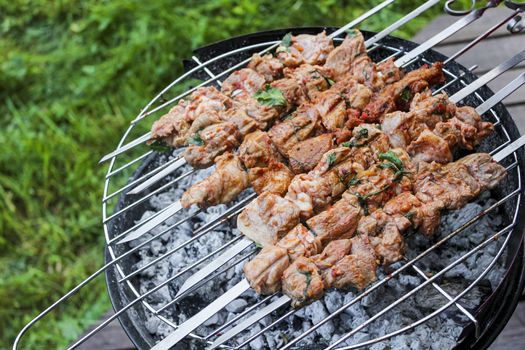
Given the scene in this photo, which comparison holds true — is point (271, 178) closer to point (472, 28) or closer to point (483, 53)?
point (483, 53)

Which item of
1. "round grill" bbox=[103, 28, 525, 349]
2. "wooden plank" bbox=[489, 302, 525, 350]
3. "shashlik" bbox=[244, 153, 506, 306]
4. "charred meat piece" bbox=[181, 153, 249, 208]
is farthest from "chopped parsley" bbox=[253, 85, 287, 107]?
"wooden plank" bbox=[489, 302, 525, 350]

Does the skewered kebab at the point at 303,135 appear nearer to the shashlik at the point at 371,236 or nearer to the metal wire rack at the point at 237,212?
the metal wire rack at the point at 237,212

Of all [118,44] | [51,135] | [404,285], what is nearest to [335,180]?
[404,285]

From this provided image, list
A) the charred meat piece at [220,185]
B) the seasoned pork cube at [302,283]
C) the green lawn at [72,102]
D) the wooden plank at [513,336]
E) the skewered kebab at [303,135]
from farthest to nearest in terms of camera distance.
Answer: the green lawn at [72,102], the wooden plank at [513,336], the skewered kebab at [303,135], the charred meat piece at [220,185], the seasoned pork cube at [302,283]

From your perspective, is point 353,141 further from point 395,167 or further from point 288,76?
point 288,76

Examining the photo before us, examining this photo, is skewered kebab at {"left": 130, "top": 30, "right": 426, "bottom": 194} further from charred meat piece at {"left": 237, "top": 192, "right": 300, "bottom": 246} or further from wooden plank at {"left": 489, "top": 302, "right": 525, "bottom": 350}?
wooden plank at {"left": 489, "top": 302, "right": 525, "bottom": 350}

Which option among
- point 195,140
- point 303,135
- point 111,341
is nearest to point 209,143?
point 195,140

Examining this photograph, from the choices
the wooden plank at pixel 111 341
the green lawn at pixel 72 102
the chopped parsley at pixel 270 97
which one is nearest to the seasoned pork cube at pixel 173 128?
the chopped parsley at pixel 270 97

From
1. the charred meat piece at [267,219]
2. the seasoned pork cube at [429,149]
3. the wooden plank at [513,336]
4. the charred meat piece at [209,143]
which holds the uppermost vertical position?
the charred meat piece at [209,143]
